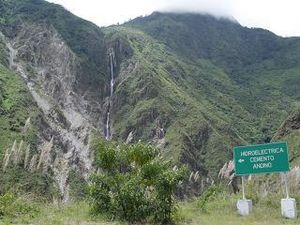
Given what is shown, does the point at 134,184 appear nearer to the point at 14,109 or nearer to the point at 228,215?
the point at 228,215

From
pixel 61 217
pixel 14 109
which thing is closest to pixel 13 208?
pixel 61 217

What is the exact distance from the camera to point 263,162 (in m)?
20.1

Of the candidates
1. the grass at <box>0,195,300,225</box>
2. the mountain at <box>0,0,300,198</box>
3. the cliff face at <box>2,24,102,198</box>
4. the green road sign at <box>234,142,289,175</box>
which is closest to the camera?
the grass at <box>0,195,300,225</box>

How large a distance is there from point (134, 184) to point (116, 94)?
140m

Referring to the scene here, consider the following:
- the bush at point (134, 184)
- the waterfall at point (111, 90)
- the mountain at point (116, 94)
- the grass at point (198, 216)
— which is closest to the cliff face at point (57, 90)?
the mountain at point (116, 94)

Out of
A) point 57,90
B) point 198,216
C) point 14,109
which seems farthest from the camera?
point 57,90

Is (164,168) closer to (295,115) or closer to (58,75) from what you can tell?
(295,115)

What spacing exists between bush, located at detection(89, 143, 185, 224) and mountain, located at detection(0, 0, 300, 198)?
8289 cm

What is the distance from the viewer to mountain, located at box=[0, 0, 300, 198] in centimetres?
12275

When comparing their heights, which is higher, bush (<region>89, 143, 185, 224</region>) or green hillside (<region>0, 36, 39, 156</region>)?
green hillside (<region>0, 36, 39, 156</region>)

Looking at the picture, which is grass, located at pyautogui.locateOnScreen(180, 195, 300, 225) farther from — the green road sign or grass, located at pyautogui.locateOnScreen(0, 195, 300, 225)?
the green road sign

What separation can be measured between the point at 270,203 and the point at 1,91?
105251mm

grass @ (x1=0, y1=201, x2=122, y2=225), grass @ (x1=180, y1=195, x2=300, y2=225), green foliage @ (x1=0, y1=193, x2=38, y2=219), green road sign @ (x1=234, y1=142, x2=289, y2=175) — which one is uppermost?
green road sign @ (x1=234, y1=142, x2=289, y2=175)

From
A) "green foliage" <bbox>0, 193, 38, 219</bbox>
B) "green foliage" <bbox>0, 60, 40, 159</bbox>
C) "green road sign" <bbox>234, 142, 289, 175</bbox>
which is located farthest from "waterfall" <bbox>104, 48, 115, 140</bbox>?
"green foliage" <bbox>0, 193, 38, 219</bbox>
